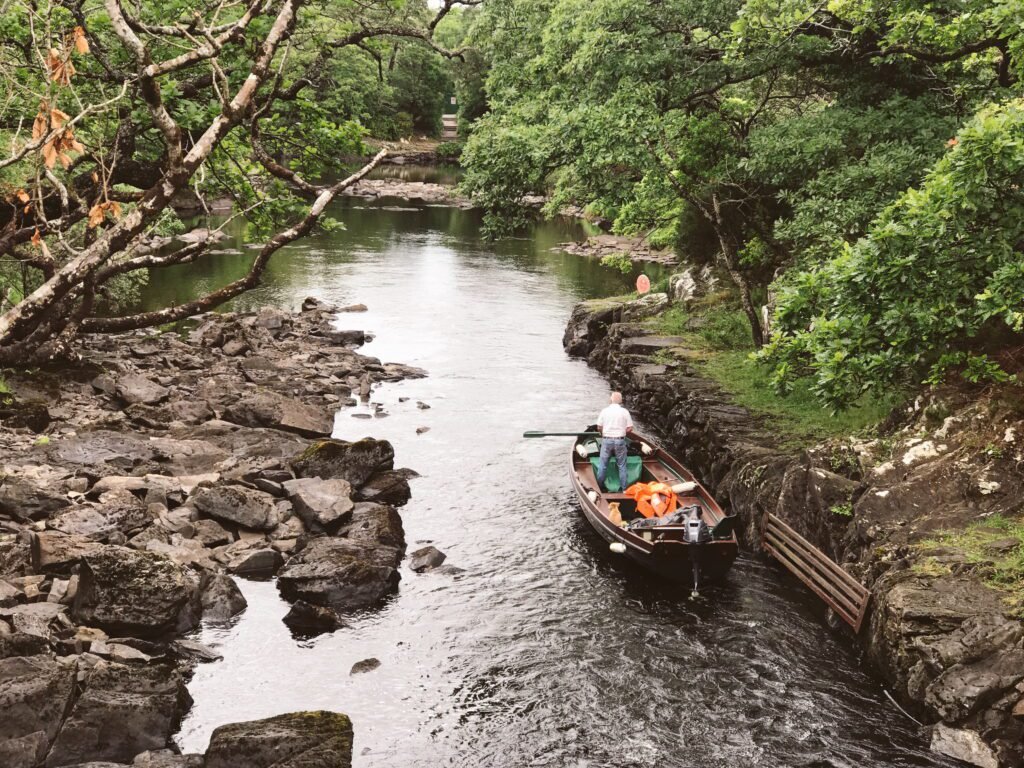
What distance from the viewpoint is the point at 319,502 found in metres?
18.0

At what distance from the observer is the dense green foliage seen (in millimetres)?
13445

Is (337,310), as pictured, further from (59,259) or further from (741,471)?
(741,471)

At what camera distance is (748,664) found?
14.0 meters

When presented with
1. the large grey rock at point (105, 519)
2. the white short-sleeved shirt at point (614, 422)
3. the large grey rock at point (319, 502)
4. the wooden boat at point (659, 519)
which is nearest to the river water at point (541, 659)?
the wooden boat at point (659, 519)

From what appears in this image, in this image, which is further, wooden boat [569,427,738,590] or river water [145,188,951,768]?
wooden boat [569,427,738,590]

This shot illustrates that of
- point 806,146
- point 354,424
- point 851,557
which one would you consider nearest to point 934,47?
point 806,146

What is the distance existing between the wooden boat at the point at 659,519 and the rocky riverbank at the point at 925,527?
4.13 ft

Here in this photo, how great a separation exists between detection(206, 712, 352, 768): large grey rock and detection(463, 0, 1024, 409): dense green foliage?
922 centimetres

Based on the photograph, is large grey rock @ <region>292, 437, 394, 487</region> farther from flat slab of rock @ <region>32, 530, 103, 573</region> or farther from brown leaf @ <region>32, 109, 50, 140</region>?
brown leaf @ <region>32, 109, 50, 140</region>

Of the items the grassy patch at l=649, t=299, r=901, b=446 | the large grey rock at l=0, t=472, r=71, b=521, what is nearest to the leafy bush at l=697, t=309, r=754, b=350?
the grassy patch at l=649, t=299, r=901, b=446

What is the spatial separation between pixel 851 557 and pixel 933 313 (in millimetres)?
4594

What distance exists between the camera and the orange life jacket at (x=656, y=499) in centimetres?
1823

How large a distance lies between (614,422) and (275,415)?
9241 mm

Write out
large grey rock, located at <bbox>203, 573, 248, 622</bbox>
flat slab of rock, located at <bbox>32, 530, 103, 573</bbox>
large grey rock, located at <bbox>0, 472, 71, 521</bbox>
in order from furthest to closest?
large grey rock, located at <bbox>0, 472, 71, 521</bbox> → large grey rock, located at <bbox>203, 573, 248, 622</bbox> → flat slab of rock, located at <bbox>32, 530, 103, 573</bbox>
